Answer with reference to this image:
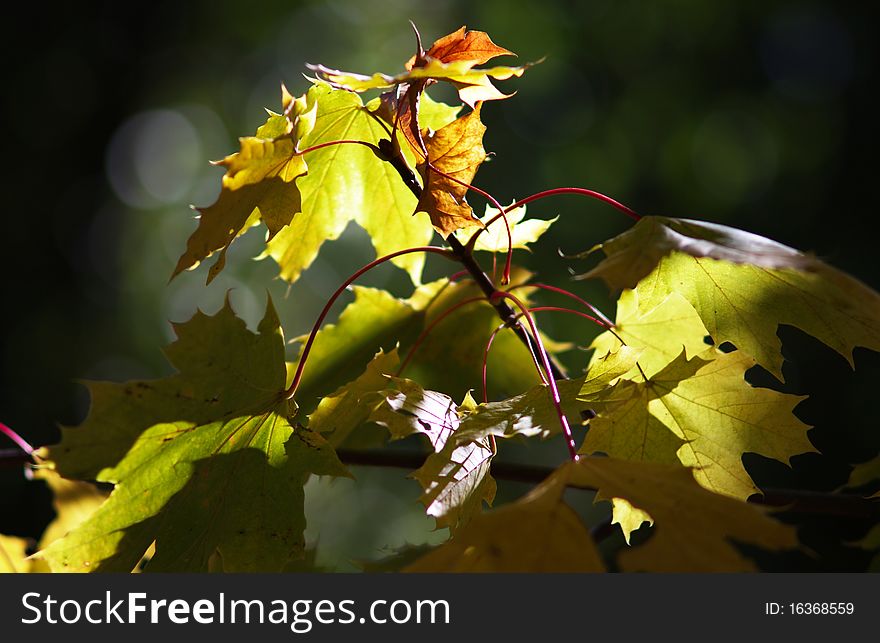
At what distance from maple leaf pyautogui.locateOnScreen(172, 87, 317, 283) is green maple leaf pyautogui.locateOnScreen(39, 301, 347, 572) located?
86 millimetres

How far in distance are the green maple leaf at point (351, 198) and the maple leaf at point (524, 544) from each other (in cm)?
49

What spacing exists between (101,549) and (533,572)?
0.44 m

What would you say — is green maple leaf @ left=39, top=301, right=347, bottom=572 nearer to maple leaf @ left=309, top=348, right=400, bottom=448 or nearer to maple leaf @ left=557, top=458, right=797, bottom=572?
maple leaf @ left=309, top=348, right=400, bottom=448

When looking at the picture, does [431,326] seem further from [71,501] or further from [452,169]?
[71,501]

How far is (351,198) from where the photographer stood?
0.97 metres

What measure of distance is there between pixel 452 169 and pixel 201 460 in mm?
375

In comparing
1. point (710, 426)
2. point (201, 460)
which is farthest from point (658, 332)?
point (201, 460)

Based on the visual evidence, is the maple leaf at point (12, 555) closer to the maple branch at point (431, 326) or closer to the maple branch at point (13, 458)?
the maple branch at point (13, 458)

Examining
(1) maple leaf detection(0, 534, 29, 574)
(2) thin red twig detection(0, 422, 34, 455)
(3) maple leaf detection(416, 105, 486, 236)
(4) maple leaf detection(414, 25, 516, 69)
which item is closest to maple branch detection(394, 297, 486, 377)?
(3) maple leaf detection(416, 105, 486, 236)

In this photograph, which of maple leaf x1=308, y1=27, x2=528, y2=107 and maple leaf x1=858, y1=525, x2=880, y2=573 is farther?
maple leaf x1=858, y1=525, x2=880, y2=573

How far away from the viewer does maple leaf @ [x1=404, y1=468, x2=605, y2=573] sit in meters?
0.50

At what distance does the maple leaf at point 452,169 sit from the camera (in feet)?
2.33

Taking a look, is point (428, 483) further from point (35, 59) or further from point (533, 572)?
point (35, 59)

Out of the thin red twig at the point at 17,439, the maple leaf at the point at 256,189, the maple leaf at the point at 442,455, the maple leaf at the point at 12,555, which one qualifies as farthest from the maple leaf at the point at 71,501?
the maple leaf at the point at 442,455
